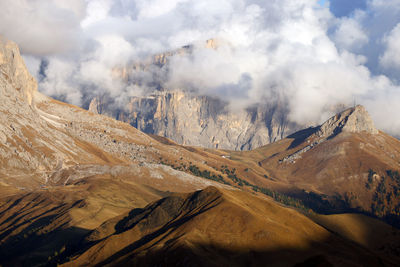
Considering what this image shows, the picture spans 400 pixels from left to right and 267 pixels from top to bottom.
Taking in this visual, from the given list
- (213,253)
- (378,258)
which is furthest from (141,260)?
(378,258)

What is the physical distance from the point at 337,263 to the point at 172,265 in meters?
50.8

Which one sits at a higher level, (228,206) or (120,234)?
(228,206)

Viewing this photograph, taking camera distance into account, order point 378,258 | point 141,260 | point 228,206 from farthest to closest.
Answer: point 228,206, point 378,258, point 141,260

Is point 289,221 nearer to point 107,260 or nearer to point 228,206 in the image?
point 228,206

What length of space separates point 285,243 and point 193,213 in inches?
1804

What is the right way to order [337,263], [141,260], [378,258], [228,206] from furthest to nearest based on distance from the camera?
1. [228,206]
2. [378,258]
3. [141,260]
4. [337,263]

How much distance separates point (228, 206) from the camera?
189000 millimetres

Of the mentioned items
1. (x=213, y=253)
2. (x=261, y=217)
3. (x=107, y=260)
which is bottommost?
(x=107, y=260)

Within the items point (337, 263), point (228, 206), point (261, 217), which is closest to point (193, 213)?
point (228, 206)

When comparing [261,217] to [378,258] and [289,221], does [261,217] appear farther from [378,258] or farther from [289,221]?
[378,258]

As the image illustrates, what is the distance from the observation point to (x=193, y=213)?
19900cm

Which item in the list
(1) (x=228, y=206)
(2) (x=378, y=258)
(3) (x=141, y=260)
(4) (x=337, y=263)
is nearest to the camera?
(4) (x=337, y=263)

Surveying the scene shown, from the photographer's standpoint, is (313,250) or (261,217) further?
(261,217)

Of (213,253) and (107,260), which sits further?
(107,260)
